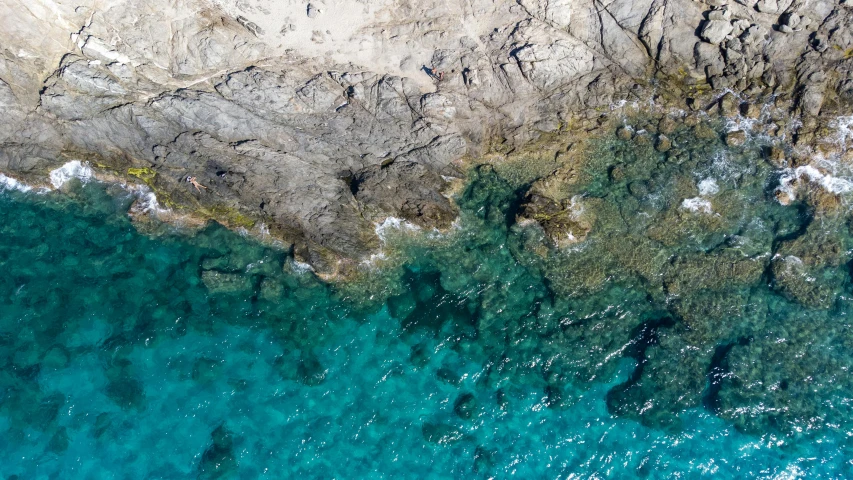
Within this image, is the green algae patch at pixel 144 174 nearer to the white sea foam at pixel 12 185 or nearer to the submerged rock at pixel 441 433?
the white sea foam at pixel 12 185

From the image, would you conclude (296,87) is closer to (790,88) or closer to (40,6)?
(40,6)

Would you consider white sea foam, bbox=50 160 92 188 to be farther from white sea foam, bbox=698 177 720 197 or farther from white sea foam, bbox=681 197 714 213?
white sea foam, bbox=698 177 720 197

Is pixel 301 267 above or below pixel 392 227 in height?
below

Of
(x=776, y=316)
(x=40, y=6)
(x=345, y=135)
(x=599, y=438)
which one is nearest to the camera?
(x=599, y=438)

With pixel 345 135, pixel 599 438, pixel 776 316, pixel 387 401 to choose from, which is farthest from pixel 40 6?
pixel 776 316

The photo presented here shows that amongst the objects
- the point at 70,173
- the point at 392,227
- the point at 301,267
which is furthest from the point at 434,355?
the point at 70,173

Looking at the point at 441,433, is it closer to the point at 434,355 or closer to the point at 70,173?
the point at 434,355
